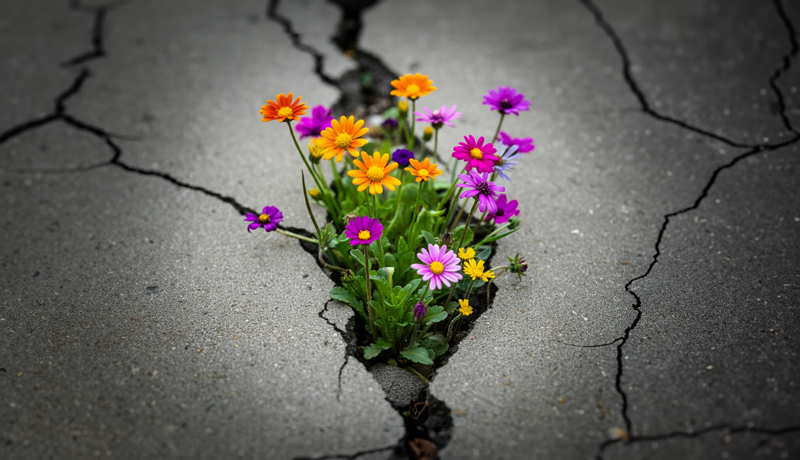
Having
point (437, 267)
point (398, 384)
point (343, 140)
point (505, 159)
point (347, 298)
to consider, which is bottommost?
point (398, 384)

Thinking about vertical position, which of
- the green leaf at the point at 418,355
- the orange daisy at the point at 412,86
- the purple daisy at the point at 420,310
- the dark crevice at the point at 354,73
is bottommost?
the green leaf at the point at 418,355

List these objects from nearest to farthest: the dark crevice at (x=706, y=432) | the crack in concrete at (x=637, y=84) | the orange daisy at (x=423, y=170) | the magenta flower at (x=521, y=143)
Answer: the dark crevice at (x=706, y=432) → the orange daisy at (x=423, y=170) → the magenta flower at (x=521, y=143) → the crack in concrete at (x=637, y=84)

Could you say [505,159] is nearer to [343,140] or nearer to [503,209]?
[503,209]

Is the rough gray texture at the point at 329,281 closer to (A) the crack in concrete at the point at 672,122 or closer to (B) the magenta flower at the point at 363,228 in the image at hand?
(A) the crack in concrete at the point at 672,122

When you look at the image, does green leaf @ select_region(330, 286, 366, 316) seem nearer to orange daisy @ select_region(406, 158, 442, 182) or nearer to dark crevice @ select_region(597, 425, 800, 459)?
orange daisy @ select_region(406, 158, 442, 182)

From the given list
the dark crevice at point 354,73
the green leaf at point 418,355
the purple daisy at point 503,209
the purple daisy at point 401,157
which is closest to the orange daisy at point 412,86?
the purple daisy at point 401,157

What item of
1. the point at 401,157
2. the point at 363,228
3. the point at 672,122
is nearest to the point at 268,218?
the point at 363,228

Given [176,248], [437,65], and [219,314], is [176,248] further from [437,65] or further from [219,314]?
[437,65]

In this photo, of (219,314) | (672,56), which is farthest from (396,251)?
(672,56)
